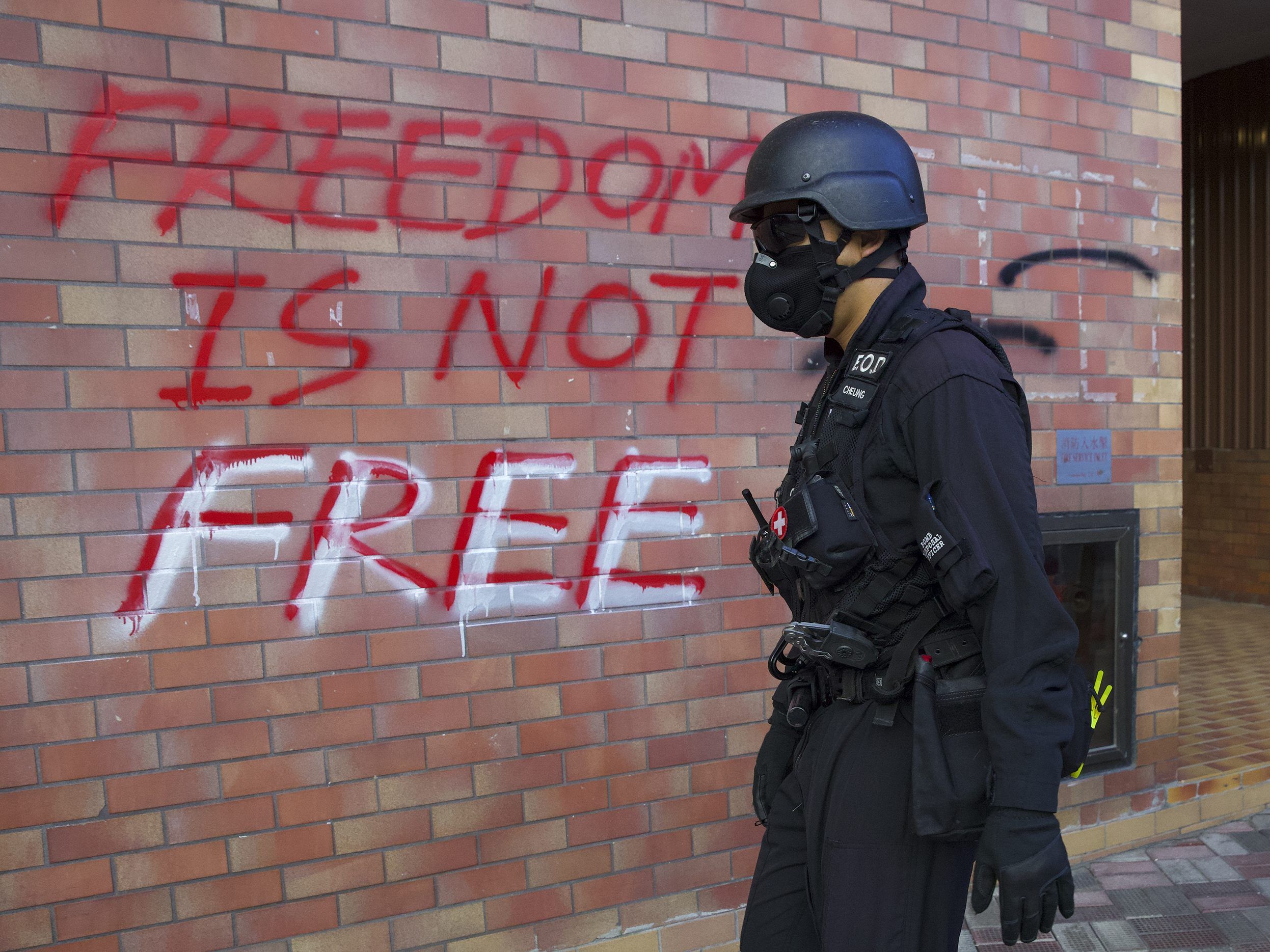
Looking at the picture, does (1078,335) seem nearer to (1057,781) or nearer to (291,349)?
(1057,781)

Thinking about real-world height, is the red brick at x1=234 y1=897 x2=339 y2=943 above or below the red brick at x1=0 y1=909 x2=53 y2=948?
below

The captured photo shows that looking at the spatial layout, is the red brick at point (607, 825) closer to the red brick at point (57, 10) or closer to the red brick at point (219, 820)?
the red brick at point (219, 820)

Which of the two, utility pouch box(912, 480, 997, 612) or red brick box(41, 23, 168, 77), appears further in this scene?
red brick box(41, 23, 168, 77)

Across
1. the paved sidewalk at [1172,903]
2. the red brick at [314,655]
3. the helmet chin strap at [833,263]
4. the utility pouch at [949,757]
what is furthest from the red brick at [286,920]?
the helmet chin strap at [833,263]

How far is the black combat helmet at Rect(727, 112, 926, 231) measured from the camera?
175 cm

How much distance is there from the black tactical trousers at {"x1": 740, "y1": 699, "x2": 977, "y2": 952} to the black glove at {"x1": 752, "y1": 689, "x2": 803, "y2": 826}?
0.61ft

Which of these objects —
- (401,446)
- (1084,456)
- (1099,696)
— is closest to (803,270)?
(401,446)

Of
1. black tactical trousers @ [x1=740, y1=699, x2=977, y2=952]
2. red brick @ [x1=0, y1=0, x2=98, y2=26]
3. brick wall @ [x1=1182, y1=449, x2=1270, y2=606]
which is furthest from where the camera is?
brick wall @ [x1=1182, y1=449, x2=1270, y2=606]

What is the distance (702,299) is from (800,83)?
0.77m

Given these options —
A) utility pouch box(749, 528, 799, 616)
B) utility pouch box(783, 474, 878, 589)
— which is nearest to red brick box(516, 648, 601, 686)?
utility pouch box(749, 528, 799, 616)

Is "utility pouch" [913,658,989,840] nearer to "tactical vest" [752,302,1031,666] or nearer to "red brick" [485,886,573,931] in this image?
"tactical vest" [752,302,1031,666]

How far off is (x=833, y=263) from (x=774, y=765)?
3.39 feet

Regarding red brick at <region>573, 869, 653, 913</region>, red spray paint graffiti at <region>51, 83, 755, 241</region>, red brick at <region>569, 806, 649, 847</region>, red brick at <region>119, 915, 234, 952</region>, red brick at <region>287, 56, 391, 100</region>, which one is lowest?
red brick at <region>573, 869, 653, 913</region>

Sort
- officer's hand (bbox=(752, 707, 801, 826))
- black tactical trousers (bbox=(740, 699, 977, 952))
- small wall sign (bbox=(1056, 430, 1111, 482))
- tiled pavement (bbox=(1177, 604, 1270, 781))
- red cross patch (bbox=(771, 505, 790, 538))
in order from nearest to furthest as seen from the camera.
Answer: black tactical trousers (bbox=(740, 699, 977, 952)) → red cross patch (bbox=(771, 505, 790, 538)) → officer's hand (bbox=(752, 707, 801, 826)) → small wall sign (bbox=(1056, 430, 1111, 482)) → tiled pavement (bbox=(1177, 604, 1270, 781))
